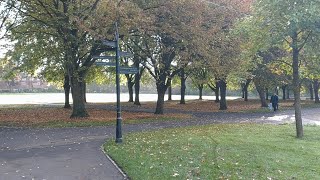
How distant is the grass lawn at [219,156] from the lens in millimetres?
7688

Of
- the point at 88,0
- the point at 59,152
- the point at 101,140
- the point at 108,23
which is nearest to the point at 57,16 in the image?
the point at 88,0

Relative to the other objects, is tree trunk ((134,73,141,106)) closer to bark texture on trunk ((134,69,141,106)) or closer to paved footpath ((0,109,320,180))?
bark texture on trunk ((134,69,141,106))

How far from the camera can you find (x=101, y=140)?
1359cm

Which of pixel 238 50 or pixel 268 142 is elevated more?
pixel 238 50

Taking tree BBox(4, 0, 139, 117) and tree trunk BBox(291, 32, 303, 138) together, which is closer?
tree trunk BBox(291, 32, 303, 138)

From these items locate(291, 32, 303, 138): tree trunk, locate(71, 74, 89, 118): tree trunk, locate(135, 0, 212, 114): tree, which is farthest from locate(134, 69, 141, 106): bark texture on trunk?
locate(291, 32, 303, 138): tree trunk

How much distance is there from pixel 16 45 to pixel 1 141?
15978 millimetres

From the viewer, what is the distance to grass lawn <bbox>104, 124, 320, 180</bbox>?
7688 mm

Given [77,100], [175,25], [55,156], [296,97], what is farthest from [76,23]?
[296,97]

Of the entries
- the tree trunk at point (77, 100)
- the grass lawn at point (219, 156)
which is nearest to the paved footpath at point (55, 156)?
the grass lawn at point (219, 156)

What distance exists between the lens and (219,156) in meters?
9.56

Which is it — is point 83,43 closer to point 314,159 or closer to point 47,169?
point 47,169

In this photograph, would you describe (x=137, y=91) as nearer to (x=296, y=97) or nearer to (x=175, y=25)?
(x=175, y=25)

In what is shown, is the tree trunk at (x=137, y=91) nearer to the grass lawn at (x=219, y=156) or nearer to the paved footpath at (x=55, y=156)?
the paved footpath at (x=55, y=156)
